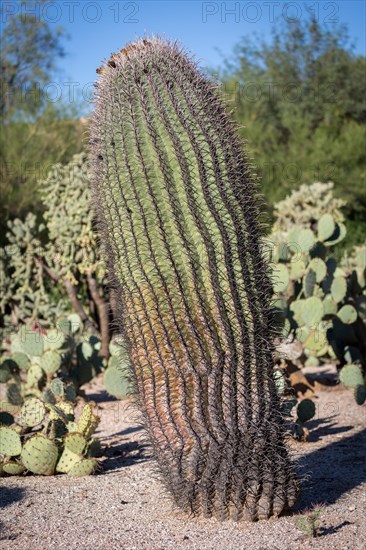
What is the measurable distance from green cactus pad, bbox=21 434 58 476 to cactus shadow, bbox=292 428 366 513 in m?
1.34

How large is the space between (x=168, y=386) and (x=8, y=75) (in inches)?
868

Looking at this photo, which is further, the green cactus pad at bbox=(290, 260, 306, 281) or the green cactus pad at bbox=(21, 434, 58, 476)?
the green cactus pad at bbox=(290, 260, 306, 281)

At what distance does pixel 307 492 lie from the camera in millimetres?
3961

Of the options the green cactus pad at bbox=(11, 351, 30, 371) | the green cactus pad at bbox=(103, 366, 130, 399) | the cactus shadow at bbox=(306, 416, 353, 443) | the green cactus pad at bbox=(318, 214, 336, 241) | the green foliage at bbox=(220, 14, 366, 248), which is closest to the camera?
the cactus shadow at bbox=(306, 416, 353, 443)

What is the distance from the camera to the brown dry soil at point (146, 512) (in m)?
3.27

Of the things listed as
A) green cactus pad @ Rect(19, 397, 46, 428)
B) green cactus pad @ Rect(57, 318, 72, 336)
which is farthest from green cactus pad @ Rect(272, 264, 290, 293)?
green cactus pad @ Rect(19, 397, 46, 428)

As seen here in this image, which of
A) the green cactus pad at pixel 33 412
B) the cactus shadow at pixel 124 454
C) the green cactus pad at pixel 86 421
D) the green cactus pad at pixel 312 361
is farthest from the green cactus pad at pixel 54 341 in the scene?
the green cactus pad at pixel 312 361

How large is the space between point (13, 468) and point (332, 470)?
1.76 meters

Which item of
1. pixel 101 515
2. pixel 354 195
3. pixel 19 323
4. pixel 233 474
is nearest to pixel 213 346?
pixel 233 474

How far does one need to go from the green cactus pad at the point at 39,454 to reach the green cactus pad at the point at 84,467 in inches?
4.9

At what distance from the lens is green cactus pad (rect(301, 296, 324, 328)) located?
5902 mm

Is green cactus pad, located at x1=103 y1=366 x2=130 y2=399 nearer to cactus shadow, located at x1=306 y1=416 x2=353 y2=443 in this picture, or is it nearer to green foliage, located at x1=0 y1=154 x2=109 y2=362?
cactus shadow, located at x1=306 y1=416 x2=353 y2=443

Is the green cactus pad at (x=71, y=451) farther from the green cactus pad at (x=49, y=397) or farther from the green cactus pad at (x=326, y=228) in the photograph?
the green cactus pad at (x=326, y=228)

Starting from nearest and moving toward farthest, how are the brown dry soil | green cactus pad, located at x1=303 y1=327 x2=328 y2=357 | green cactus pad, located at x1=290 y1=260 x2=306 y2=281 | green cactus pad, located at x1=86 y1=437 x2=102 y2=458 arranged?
the brown dry soil → green cactus pad, located at x1=86 y1=437 x2=102 y2=458 → green cactus pad, located at x1=303 y1=327 x2=328 y2=357 → green cactus pad, located at x1=290 y1=260 x2=306 y2=281
